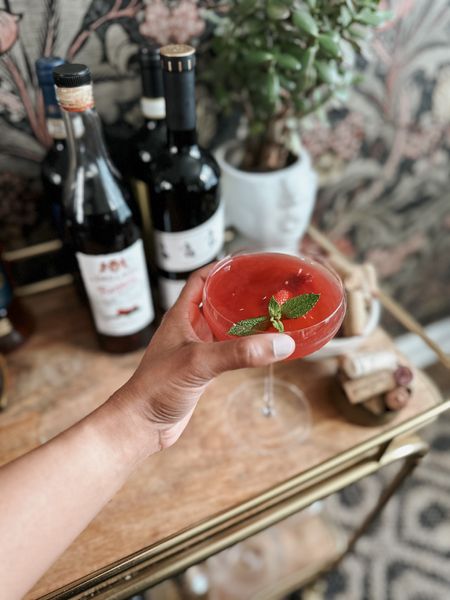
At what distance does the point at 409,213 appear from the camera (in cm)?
138

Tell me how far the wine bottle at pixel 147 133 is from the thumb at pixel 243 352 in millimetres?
412

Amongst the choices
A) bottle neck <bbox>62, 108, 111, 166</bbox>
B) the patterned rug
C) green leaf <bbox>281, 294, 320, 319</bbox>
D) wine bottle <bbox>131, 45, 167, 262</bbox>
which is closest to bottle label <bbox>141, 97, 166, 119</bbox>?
wine bottle <bbox>131, 45, 167, 262</bbox>

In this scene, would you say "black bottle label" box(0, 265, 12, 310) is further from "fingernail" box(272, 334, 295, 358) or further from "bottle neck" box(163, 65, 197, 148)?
"fingernail" box(272, 334, 295, 358)

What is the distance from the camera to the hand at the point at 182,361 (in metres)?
0.50

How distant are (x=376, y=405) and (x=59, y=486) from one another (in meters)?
0.52

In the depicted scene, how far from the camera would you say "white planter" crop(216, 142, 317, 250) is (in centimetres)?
89

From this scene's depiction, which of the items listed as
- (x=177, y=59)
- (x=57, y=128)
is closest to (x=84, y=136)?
(x=57, y=128)

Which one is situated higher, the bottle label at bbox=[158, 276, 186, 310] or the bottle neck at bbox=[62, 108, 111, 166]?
the bottle neck at bbox=[62, 108, 111, 166]

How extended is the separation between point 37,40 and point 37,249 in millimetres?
385

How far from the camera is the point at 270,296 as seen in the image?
2.05 ft

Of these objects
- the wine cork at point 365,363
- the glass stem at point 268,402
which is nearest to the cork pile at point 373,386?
the wine cork at point 365,363

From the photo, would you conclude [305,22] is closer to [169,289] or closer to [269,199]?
[269,199]

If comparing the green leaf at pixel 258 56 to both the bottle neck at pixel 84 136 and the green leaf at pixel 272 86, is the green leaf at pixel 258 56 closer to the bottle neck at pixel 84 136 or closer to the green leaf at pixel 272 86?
the green leaf at pixel 272 86

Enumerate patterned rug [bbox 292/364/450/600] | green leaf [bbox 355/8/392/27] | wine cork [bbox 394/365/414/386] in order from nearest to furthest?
green leaf [bbox 355/8/392/27] < wine cork [bbox 394/365/414/386] < patterned rug [bbox 292/364/450/600]
